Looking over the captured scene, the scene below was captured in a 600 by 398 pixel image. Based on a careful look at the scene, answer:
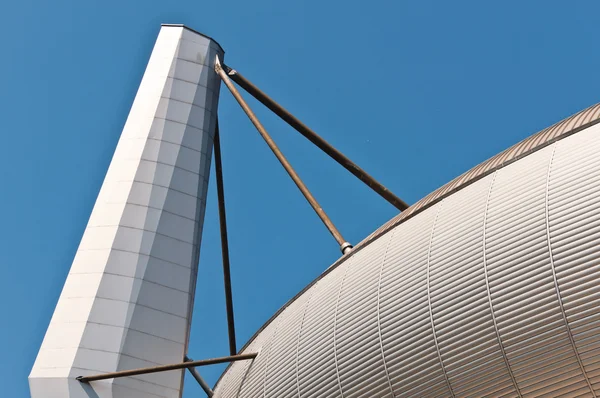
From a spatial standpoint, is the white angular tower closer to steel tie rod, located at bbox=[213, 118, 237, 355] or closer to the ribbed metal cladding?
steel tie rod, located at bbox=[213, 118, 237, 355]

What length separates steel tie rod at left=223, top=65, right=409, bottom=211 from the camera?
38.2m

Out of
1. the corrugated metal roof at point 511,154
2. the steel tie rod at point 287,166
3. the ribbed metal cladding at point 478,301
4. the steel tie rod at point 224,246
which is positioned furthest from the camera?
the steel tie rod at point 224,246

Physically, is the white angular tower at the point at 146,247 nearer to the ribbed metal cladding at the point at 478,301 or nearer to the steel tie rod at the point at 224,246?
the steel tie rod at the point at 224,246

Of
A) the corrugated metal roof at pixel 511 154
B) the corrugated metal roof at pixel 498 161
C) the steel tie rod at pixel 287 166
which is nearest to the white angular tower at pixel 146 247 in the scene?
the steel tie rod at pixel 287 166

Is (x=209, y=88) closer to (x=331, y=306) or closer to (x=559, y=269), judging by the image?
(x=331, y=306)

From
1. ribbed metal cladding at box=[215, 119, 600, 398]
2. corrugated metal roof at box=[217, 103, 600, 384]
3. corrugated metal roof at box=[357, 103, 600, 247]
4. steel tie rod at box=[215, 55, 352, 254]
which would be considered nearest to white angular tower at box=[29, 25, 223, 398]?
steel tie rod at box=[215, 55, 352, 254]

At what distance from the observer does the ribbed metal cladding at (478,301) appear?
809 inches

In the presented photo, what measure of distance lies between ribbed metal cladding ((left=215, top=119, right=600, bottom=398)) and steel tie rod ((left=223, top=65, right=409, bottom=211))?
968cm

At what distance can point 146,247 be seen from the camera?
120 ft

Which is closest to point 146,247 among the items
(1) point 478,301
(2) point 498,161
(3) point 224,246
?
(3) point 224,246

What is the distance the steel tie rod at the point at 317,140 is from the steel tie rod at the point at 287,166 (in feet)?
2.78

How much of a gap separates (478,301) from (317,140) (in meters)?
19.5

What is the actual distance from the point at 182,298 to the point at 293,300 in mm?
6506

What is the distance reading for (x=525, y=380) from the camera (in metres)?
21.0
